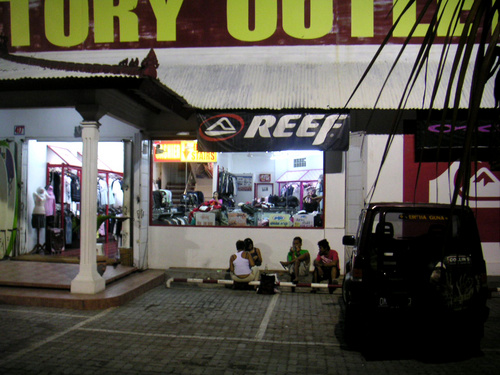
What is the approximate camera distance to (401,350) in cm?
527

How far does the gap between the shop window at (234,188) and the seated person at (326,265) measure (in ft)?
3.56

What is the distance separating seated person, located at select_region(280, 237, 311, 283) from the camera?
347 inches

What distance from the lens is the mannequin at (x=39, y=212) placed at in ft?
34.4

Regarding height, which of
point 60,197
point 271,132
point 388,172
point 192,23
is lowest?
point 60,197

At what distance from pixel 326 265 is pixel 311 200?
215cm

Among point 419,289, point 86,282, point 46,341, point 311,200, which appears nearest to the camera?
point 419,289

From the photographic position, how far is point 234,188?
1082 cm

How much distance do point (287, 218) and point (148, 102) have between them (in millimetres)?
4231

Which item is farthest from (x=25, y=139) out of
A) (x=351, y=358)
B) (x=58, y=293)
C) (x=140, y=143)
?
(x=351, y=358)

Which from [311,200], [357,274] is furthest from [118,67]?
[311,200]

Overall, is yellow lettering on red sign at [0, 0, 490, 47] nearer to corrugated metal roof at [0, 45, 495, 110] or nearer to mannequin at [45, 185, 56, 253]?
corrugated metal roof at [0, 45, 495, 110]

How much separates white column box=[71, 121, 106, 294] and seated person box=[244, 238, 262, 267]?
3.09 m

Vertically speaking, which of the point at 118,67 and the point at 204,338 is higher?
the point at 118,67

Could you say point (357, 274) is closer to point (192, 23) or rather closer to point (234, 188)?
point (234, 188)
